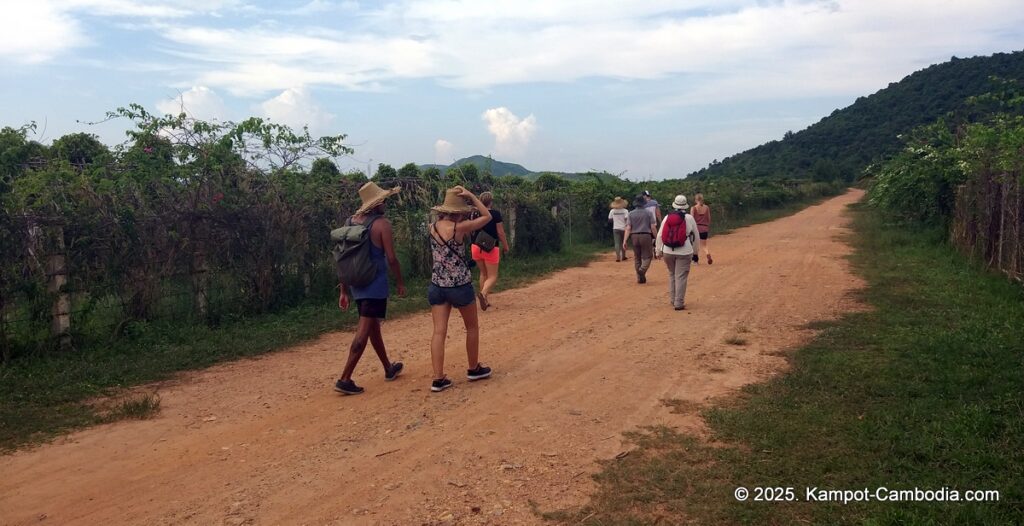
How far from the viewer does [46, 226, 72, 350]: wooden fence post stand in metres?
8.08

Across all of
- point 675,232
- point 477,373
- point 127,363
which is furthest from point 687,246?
point 127,363

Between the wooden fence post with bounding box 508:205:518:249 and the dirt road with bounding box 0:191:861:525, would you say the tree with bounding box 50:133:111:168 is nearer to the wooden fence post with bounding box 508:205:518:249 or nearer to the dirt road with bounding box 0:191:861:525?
Answer: the wooden fence post with bounding box 508:205:518:249

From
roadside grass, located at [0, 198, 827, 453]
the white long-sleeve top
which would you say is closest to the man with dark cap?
the white long-sleeve top

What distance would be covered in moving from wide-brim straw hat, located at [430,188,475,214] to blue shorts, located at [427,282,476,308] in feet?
2.12

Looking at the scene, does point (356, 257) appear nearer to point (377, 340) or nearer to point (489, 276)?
point (377, 340)

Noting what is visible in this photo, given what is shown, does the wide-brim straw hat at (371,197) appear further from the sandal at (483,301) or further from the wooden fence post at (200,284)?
the wooden fence post at (200,284)

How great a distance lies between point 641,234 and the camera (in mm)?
12945

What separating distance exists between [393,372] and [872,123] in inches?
2999

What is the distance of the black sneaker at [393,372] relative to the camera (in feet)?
22.5

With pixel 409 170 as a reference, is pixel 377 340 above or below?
below

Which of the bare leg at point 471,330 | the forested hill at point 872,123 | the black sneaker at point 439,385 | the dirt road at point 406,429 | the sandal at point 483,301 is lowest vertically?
the dirt road at point 406,429

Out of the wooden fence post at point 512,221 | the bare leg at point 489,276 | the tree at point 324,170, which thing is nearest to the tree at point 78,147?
the tree at point 324,170

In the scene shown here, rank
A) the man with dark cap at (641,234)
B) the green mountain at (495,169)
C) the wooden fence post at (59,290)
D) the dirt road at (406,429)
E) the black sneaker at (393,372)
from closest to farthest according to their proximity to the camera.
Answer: the dirt road at (406,429) → the black sneaker at (393,372) → the wooden fence post at (59,290) → the man with dark cap at (641,234) → the green mountain at (495,169)

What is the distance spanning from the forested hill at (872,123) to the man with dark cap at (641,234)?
4797 centimetres
